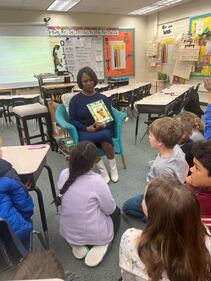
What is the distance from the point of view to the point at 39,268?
0.66 m

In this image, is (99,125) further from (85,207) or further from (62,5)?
(62,5)

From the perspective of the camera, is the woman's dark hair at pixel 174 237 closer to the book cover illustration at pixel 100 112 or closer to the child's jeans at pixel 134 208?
the child's jeans at pixel 134 208

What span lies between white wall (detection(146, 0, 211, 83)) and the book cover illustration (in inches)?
182

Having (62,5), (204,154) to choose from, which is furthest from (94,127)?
(62,5)

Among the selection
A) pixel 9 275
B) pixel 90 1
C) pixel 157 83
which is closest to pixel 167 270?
pixel 9 275

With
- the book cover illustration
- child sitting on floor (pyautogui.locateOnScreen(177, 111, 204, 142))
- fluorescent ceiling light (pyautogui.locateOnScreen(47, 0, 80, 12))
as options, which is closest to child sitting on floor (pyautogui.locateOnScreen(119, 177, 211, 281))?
child sitting on floor (pyautogui.locateOnScreen(177, 111, 204, 142))

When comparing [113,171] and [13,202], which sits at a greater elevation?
[13,202]

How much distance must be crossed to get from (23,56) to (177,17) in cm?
456

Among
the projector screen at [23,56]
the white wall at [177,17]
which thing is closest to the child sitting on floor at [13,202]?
the projector screen at [23,56]

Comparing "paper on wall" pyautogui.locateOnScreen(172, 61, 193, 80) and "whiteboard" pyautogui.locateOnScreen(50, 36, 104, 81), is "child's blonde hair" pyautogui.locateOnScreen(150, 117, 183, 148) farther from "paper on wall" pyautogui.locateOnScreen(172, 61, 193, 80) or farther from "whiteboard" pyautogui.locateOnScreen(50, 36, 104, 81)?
"whiteboard" pyautogui.locateOnScreen(50, 36, 104, 81)

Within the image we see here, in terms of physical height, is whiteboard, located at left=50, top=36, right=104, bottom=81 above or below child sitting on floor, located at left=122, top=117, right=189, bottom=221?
above

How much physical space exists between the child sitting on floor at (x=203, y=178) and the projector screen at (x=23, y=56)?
19.7 feet

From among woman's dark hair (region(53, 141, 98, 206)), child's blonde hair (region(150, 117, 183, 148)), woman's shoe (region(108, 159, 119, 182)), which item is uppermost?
child's blonde hair (region(150, 117, 183, 148))

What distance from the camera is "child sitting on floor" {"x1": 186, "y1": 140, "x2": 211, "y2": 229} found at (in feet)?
3.52
